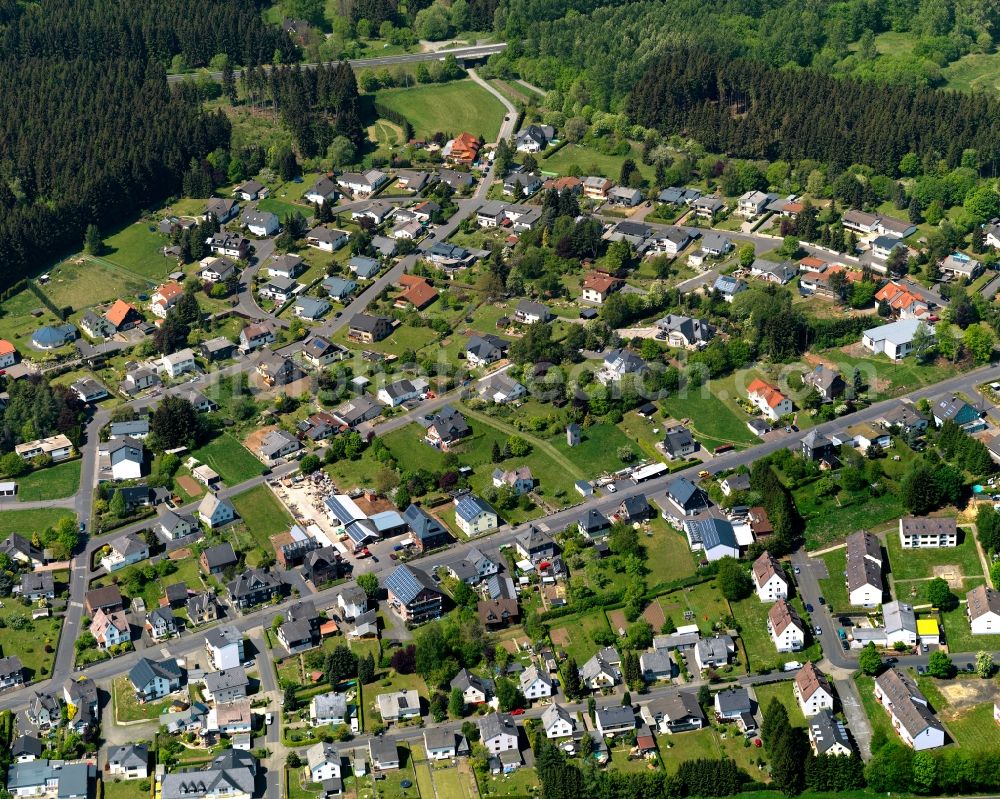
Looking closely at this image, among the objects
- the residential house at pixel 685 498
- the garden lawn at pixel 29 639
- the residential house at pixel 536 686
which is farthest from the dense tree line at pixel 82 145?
the residential house at pixel 536 686

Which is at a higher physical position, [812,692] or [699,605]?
[812,692]

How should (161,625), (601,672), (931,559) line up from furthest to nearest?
(931,559) → (161,625) → (601,672)

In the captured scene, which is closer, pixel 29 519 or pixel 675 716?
pixel 675 716

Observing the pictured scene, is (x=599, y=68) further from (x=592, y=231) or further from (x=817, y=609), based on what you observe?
(x=817, y=609)

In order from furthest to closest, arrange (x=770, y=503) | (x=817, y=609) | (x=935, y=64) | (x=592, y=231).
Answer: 1. (x=935, y=64)
2. (x=592, y=231)
3. (x=770, y=503)
4. (x=817, y=609)

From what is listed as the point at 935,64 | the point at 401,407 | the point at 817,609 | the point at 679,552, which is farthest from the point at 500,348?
the point at 935,64

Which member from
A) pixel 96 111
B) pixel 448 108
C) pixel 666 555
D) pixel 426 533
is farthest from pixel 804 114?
pixel 96 111

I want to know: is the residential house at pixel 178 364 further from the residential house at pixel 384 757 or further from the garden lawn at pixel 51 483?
the residential house at pixel 384 757

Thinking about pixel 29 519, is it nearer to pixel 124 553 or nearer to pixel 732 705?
pixel 124 553
